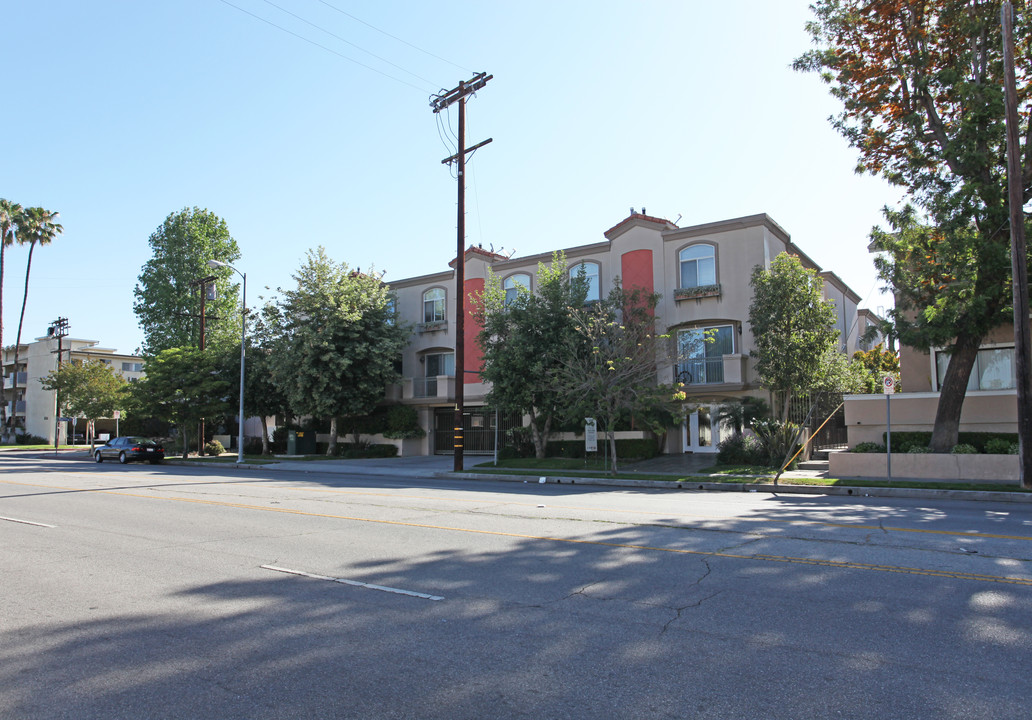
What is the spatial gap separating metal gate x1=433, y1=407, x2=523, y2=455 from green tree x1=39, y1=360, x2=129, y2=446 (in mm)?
25756

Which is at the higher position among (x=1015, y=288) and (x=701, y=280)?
(x=701, y=280)

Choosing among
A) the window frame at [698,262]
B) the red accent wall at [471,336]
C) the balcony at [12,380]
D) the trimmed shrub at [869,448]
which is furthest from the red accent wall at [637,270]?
the balcony at [12,380]

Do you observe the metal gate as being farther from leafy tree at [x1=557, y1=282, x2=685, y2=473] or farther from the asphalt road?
the asphalt road

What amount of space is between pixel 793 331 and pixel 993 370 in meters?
6.35

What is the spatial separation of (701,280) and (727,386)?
4.59 m

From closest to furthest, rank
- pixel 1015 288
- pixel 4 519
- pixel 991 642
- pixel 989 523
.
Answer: pixel 991 642 < pixel 989 523 < pixel 4 519 < pixel 1015 288

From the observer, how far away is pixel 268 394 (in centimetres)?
3850

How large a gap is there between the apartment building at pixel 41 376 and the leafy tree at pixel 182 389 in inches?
1160

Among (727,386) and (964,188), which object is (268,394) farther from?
(964,188)

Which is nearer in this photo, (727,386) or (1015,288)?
(1015,288)

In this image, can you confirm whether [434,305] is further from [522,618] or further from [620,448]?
[522,618]

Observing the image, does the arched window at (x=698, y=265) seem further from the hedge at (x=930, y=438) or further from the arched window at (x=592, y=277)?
the hedge at (x=930, y=438)

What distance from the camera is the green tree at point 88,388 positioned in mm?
49094

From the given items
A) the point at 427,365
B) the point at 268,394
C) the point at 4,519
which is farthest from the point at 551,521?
the point at 268,394
